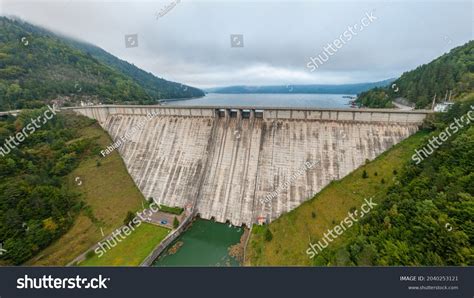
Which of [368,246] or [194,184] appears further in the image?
[194,184]

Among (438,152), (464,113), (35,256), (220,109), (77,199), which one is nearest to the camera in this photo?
(438,152)

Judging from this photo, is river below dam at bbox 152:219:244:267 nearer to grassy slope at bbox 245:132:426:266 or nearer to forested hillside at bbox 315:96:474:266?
grassy slope at bbox 245:132:426:266

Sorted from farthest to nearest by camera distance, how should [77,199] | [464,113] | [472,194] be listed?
[77,199]
[464,113]
[472,194]

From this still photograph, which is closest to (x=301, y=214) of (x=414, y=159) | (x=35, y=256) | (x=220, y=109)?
(x=414, y=159)

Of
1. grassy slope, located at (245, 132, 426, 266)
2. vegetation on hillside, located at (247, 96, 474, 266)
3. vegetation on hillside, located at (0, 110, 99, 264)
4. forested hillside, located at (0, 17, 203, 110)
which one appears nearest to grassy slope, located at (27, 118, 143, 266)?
vegetation on hillside, located at (0, 110, 99, 264)

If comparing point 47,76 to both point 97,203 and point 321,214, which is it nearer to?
point 97,203

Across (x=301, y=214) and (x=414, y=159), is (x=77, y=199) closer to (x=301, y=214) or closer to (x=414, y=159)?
(x=301, y=214)
